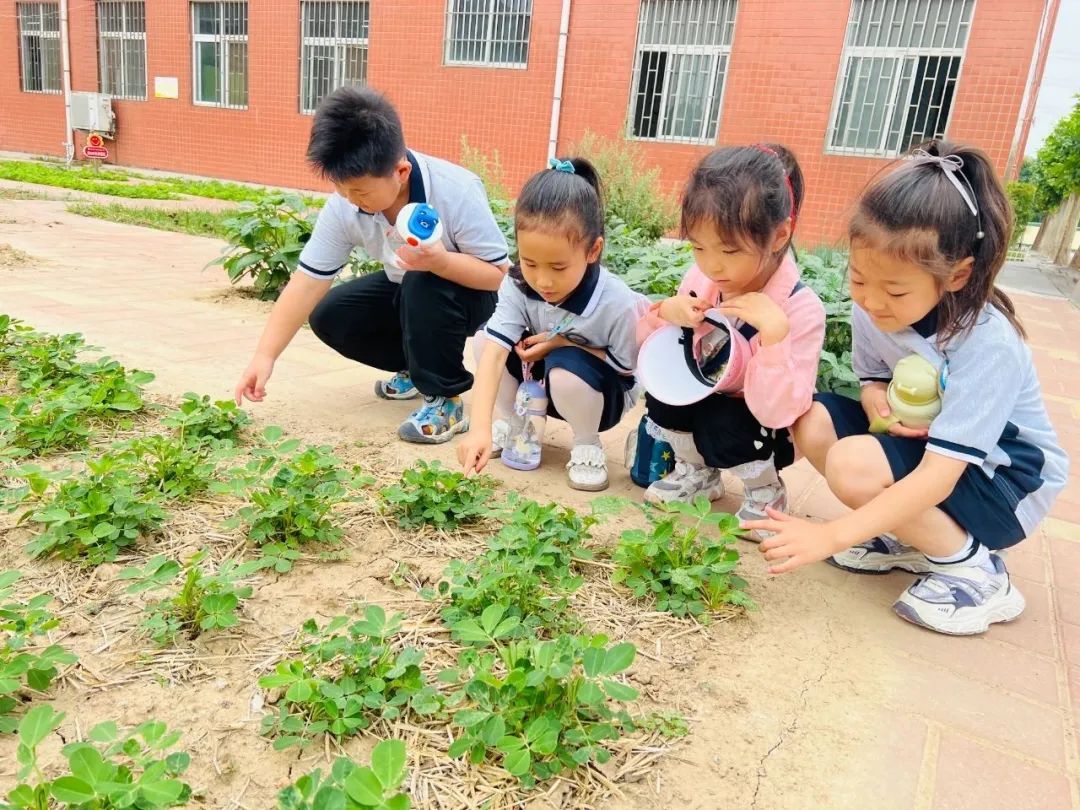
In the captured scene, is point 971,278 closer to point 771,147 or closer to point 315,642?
point 771,147

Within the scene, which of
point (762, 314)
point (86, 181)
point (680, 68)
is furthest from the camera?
point (86, 181)

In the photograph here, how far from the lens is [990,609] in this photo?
5.46 ft

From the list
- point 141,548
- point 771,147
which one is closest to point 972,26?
point 771,147

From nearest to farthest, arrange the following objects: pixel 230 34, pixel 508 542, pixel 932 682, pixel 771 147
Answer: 1. pixel 932 682
2. pixel 508 542
3. pixel 771 147
4. pixel 230 34

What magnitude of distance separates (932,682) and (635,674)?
0.57 metres

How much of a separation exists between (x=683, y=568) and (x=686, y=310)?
612 mm

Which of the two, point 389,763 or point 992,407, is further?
point 992,407

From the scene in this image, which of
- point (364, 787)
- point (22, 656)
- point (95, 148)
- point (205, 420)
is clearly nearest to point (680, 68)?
point (205, 420)

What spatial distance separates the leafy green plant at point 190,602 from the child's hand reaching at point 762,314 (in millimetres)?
1131

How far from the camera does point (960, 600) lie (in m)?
1.65

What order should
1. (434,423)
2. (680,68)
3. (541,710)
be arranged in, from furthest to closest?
(680,68) → (434,423) → (541,710)

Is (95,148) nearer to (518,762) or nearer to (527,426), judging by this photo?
(527,426)

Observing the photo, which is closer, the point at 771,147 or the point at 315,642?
the point at 315,642

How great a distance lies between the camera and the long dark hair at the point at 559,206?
76.9 inches
